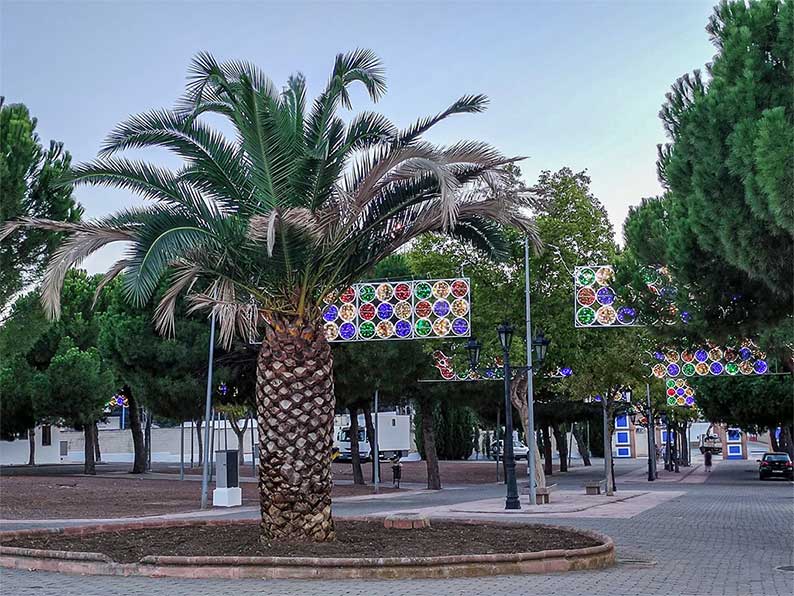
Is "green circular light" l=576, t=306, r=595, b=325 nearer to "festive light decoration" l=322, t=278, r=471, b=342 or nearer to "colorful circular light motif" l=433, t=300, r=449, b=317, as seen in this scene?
"festive light decoration" l=322, t=278, r=471, b=342

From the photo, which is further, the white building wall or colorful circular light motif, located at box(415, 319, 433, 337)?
the white building wall

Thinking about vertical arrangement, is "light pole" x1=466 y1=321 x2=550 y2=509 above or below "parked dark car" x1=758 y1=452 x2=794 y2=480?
above

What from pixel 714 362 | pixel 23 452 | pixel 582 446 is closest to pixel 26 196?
pixel 714 362

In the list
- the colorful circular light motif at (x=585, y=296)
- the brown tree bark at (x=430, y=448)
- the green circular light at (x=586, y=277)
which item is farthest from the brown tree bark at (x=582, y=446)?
the green circular light at (x=586, y=277)

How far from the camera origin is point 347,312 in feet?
87.7

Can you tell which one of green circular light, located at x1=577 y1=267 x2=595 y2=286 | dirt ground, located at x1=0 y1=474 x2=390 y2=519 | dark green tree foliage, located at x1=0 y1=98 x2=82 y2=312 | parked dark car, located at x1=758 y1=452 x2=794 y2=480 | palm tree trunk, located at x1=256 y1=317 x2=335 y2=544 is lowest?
parked dark car, located at x1=758 y1=452 x2=794 y2=480

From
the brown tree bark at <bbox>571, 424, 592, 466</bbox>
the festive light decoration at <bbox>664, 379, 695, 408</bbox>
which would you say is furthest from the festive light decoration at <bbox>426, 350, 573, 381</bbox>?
the brown tree bark at <bbox>571, 424, 592, 466</bbox>

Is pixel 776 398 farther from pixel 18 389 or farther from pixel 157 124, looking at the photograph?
pixel 157 124

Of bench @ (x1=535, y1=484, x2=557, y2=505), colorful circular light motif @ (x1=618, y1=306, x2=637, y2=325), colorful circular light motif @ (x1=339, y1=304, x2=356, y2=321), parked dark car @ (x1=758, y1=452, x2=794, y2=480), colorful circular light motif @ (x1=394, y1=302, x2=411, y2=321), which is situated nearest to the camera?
colorful circular light motif @ (x1=618, y1=306, x2=637, y2=325)

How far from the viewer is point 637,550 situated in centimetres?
1512

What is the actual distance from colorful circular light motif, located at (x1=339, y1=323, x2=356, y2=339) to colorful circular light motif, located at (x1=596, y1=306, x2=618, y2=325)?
21.5ft

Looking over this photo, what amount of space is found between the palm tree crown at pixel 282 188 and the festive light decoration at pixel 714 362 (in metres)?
14.6

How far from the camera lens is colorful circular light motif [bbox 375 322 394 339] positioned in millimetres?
26328

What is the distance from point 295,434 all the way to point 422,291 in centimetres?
1307
